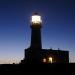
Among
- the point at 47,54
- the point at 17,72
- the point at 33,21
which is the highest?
the point at 33,21

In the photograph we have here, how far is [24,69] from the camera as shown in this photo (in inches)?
941

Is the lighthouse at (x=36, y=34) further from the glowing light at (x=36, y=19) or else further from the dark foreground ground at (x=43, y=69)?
the dark foreground ground at (x=43, y=69)

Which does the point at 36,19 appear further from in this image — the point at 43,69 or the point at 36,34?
the point at 43,69

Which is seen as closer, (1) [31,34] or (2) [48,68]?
(2) [48,68]

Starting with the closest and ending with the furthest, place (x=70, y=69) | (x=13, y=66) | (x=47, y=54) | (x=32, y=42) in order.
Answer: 1. (x=70, y=69)
2. (x=13, y=66)
3. (x=32, y=42)
4. (x=47, y=54)

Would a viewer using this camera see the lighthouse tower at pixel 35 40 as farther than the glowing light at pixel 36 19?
No

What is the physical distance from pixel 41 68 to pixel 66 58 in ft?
132

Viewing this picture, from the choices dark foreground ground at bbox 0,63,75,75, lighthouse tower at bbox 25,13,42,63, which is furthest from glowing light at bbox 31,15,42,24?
dark foreground ground at bbox 0,63,75,75

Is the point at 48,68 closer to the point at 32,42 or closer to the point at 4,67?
the point at 4,67

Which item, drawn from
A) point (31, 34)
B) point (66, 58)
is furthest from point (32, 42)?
point (66, 58)

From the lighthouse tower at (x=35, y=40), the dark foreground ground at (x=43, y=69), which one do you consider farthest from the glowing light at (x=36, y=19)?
the dark foreground ground at (x=43, y=69)

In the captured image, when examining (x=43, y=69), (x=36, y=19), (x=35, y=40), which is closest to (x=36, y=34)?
(x=35, y=40)

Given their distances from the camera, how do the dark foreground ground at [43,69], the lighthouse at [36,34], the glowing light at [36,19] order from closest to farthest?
the dark foreground ground at [43,69] → the lighthouse at [36,34] → the glowing light at [36,19]

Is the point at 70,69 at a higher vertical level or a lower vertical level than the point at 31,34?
lower
